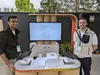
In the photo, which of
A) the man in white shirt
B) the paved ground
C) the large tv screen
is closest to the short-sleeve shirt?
the large tv screen

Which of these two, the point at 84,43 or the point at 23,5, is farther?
the point at 23,5

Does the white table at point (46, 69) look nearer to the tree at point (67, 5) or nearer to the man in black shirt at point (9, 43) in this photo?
the man in black shirt at point (9, 43)

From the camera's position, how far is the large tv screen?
269cm

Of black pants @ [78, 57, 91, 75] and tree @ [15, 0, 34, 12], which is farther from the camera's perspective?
tree @ [15, 0, 34, 12]

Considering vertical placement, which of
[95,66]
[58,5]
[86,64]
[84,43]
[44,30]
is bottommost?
[95,66]

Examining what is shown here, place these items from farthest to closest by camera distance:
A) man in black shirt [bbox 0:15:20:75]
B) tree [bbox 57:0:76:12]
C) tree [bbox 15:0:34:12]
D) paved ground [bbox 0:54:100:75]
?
1. tree [bbox 57:0:76:12]
2. tree [bbox 15:0:34:12]
3. paved ground [bbox 0:54:100:75]
4. man in black shirt [bbox 0:15:20:75]

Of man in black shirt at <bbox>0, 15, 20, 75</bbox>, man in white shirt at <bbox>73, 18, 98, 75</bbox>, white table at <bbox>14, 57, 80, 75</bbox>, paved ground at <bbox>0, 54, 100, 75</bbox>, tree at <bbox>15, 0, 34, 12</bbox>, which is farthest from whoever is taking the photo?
tree at <bbox>15, 0, 34, 12</bbox>

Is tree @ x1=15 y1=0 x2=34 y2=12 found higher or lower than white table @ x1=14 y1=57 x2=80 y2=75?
higher

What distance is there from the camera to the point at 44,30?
270 cm

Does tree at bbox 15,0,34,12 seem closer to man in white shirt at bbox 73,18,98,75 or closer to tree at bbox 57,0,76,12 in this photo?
tree at bbox 57,0,76,12

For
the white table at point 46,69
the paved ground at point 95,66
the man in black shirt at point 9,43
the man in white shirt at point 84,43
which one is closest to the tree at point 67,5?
the paved ground at point 95,66

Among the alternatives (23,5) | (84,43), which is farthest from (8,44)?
(23,5)

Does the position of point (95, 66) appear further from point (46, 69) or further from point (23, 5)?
point (23, 5)

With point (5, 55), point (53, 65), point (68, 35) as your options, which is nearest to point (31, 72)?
point (53, 65)
